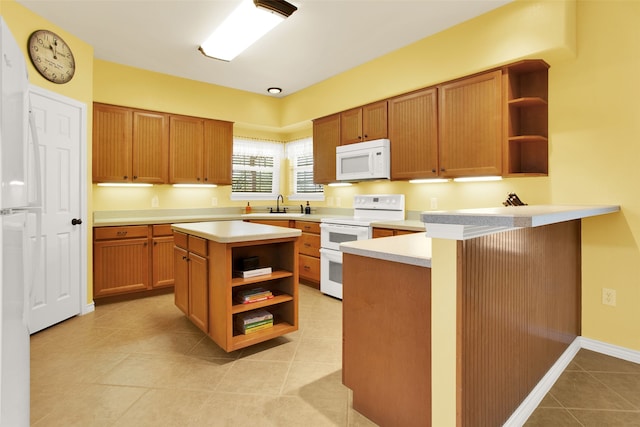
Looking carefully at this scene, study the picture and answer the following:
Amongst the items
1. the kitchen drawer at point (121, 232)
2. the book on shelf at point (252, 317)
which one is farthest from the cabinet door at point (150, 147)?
the book on shelf at point (252, 317)

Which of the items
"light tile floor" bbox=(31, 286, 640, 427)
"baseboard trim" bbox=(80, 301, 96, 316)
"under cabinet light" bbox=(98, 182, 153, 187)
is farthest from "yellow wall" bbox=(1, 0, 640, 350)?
"baseboard trim" bbox=(80, 301, 96, 316)

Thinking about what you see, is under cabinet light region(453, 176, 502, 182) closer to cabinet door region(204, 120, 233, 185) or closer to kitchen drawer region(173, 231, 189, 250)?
kitchen drawer region(173, 231, 189, 250)

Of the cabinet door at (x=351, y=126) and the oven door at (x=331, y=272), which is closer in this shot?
the oven door at (x=331, y=272)

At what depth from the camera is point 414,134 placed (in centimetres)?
344

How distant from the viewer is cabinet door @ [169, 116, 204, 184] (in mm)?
4324

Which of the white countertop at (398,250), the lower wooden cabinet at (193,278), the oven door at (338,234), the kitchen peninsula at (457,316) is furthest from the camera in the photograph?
the oven door at (338,234)

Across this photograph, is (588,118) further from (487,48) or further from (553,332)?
(553,332)

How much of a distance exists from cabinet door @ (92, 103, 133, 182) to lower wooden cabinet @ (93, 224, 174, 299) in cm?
67

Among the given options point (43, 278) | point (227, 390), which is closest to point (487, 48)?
point (227, 390)

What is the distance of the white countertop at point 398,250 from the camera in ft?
4.71

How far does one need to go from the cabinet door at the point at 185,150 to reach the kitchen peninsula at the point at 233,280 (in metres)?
1.59

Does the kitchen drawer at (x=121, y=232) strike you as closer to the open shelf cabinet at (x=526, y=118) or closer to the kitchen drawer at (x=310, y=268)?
the kitchen drawer at (x=310, y=268)

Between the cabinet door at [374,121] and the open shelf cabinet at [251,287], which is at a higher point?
the cabinet door at [374,121]

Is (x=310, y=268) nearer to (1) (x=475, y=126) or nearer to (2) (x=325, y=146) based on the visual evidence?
(2) (x=325, y=146)
